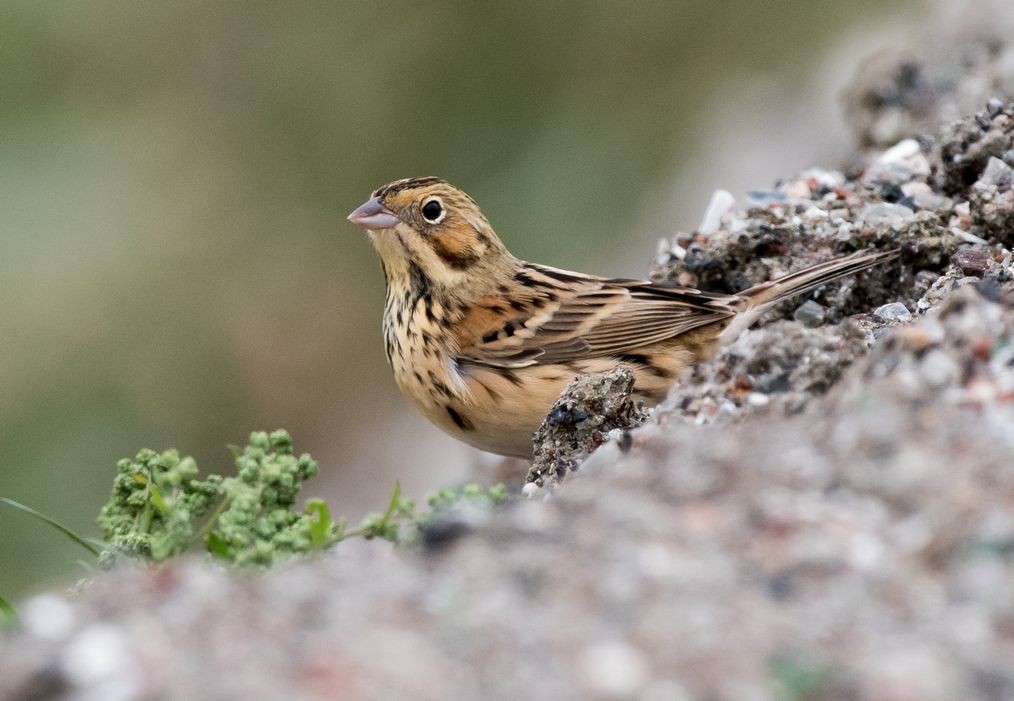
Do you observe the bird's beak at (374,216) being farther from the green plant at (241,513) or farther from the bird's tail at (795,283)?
the green plant at (241,513)

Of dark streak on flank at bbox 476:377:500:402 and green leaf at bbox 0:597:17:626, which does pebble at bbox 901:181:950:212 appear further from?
green leaf at bbox 0:597:17:626

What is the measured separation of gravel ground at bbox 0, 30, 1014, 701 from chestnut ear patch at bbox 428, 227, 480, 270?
2793 millimetres

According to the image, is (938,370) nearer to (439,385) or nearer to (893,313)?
(893,313)

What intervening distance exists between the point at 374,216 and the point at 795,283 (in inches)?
65.1

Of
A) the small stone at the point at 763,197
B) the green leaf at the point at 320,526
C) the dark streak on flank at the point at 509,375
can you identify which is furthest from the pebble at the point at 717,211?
the green leaf at the point at 320,526

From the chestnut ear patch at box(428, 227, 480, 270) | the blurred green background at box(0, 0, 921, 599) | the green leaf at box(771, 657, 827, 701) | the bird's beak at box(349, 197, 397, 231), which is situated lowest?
the green leaf at box(771, 657, 827, 701)

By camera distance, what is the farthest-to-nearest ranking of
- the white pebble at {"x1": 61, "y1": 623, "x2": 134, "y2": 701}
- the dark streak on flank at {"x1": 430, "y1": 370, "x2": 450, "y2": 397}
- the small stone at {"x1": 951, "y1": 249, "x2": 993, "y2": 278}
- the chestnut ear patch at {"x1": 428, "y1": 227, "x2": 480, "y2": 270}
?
the chestnut ear patch at {"x1": 428, "y1": 227, "x2": 480, "y2": 270} → the dark streak on flank at {"x1": 430, "y1": 370, "x2": 450, "y2": 397} → the small stone at {"x1": 951, "y1": 249, "x2": 993, "y2": 278} → the white pebble at {"x1": 61, "y1": 623, "x2": 134, "y2": 701}

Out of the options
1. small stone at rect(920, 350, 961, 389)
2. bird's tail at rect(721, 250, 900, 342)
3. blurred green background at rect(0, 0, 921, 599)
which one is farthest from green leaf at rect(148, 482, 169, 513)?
blurred green background at rect(0, 0, 921, 599)

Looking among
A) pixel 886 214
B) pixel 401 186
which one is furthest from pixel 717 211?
pixel 401 186

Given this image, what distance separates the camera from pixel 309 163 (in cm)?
1355

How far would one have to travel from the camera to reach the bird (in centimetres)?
591

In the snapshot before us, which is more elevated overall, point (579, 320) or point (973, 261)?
point (579, 320)

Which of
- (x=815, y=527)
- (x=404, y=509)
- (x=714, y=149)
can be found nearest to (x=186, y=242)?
(x=714, y=149)

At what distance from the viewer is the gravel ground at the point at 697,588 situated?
2.51 m
